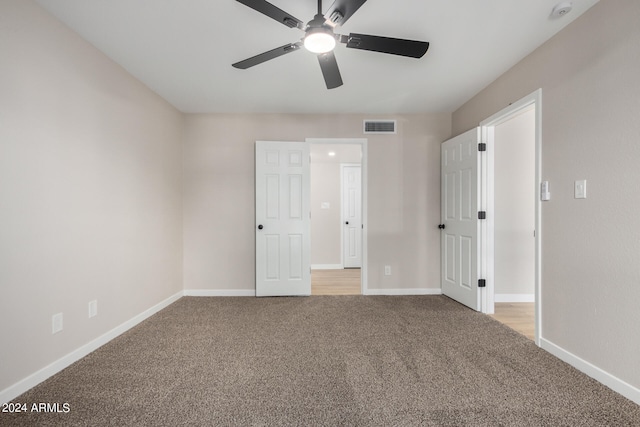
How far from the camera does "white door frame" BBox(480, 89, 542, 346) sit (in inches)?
90.0

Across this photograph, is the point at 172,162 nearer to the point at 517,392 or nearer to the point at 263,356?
the point at 263,356

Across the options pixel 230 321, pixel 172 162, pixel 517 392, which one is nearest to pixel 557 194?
pixel 517 392

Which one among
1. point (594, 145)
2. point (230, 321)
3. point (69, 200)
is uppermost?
point (594, 145)

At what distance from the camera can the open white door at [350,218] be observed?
233 inches

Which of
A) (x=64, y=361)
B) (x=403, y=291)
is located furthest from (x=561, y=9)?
(x=64, y=361)

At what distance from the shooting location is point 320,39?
5.55ft

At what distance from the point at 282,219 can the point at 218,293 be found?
51.5 inches

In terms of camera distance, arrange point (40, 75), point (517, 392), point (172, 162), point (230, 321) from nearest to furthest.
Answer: point (517, 392)
point (40, 75)
point (230, 321)
point (172, 162)

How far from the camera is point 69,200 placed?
2051 millimetres

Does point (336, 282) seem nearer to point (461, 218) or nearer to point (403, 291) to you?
point (403, 291)

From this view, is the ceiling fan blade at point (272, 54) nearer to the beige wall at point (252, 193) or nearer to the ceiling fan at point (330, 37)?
the ceiling fan at point (330, 37)

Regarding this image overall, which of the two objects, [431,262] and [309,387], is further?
[431,262]

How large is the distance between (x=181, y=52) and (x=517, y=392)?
136 inches

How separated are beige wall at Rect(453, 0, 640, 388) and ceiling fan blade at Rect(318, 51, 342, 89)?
5.45 ft
